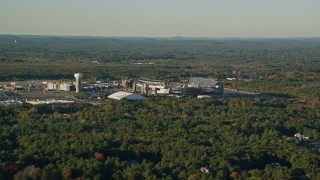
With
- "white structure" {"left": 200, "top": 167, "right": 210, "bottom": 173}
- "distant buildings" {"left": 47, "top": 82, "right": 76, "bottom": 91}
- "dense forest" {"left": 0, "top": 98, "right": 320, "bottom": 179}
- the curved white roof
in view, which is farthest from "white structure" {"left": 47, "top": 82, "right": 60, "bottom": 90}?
"white structure" {"left": 200, "top": 167, "right": 210, "bottom": 173}

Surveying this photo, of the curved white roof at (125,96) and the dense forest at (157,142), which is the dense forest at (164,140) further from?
the curved white roof at (125,96)

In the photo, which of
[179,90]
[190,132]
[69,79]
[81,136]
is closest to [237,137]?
[190,132]

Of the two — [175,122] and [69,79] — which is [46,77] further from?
[175,122]

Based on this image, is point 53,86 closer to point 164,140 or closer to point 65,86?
point 65,86

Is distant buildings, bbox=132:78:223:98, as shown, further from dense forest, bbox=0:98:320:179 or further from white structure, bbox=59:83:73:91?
dense forest, bbox=0:98:320:179

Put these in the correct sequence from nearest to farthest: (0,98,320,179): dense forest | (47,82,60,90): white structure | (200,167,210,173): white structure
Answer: (0,98,320,179): dense forest < (200,167,210,173): white structure < (47,82,60,90): white structure

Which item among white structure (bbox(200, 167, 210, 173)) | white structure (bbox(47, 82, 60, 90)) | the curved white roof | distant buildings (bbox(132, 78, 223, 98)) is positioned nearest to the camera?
white structure (bbox(200, 167, 210, 173))

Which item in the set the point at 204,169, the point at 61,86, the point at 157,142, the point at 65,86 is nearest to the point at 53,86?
the point at 61,86

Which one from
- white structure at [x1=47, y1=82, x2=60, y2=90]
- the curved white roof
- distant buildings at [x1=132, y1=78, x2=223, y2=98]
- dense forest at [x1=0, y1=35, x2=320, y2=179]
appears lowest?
white structure at [x1=47, y1=82, x2=60, y2=90]
